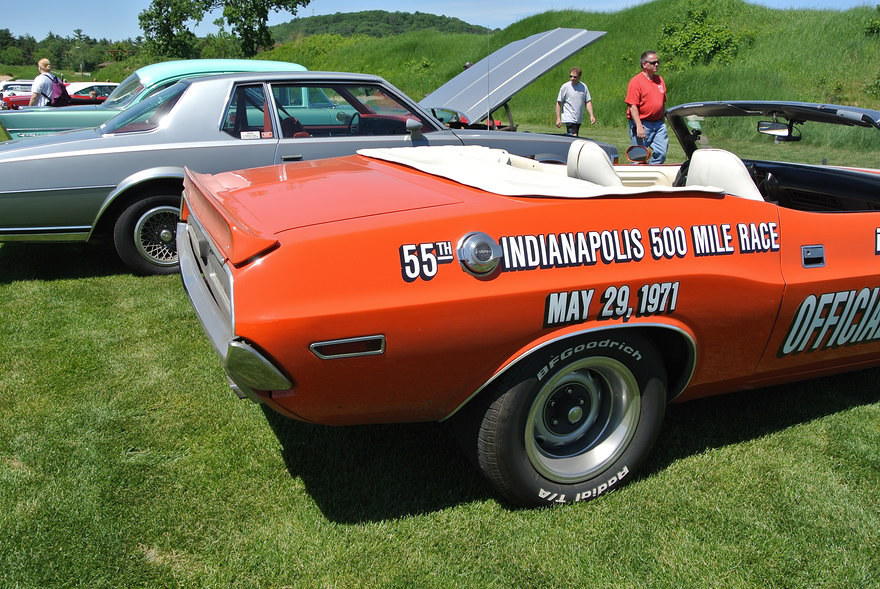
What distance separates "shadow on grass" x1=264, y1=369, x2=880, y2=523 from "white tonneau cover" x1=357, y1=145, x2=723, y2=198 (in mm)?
1076

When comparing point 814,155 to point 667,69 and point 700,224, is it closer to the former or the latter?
point 700,224

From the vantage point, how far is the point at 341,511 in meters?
2.49

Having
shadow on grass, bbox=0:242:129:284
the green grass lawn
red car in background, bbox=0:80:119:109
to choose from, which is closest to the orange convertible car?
the green grass lawn

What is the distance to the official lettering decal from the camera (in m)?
2.71

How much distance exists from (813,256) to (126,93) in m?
7.71

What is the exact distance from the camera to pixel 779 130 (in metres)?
3.37

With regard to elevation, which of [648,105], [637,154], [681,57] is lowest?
[681,57]

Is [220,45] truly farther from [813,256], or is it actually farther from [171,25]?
[813,256]

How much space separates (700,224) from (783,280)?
0.41 meters

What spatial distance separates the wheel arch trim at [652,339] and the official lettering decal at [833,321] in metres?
0.44

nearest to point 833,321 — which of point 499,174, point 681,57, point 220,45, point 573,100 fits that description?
point 499,174

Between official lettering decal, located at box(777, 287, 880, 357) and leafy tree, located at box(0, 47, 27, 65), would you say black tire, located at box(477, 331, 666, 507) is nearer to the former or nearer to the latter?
official lettering decal, located at box(777, 287, 880, 357)

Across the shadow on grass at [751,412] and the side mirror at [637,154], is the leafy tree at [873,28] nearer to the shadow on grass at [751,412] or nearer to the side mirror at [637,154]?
the side mirror at [637,154]

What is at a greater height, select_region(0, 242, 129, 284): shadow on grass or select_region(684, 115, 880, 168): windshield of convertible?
select_region(684, 115, 880, 168): windshield of convertible
